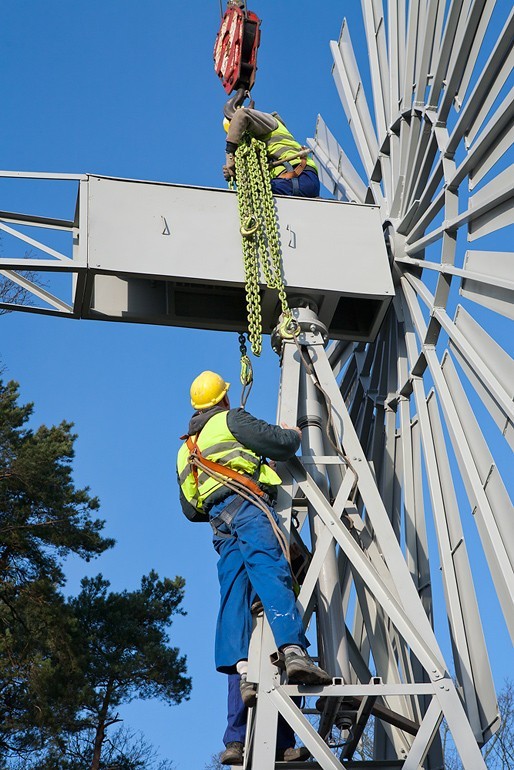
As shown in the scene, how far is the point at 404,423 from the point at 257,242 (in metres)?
2.28

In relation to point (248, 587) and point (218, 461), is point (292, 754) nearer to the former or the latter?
point (248, 587)

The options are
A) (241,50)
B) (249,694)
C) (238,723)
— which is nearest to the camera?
(249,694)

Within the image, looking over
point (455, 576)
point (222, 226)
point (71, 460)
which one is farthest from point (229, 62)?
point (71, 460)

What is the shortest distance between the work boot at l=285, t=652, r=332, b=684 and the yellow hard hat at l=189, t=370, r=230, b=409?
2419 millimetres

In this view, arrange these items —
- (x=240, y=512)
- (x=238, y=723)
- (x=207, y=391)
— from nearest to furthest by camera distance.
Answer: (x=238, y=723) → (x=240, y=512) → (x=207, y=391)

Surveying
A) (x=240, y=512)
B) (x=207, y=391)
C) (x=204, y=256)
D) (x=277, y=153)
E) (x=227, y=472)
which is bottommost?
(x=240, y=512)

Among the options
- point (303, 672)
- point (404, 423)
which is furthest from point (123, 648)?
point (303, 672)

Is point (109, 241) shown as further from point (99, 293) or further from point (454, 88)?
point (454, 88)

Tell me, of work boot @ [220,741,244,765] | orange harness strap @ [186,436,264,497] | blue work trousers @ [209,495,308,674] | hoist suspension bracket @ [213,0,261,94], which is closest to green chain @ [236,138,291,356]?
orange harness strap @ [186,436,264,497]

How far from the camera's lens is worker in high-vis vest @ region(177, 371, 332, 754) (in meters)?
7.40

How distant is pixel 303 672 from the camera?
6965 mm

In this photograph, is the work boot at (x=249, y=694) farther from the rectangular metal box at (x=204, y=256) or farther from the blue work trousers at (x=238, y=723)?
the rectangular metal box at (x=204, y=256)

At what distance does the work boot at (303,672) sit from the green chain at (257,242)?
117 inches

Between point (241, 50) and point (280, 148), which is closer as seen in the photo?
point (280, 148)
